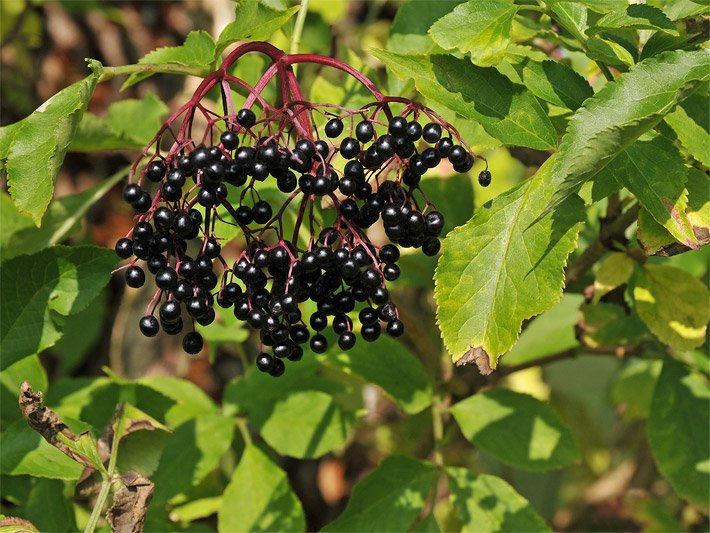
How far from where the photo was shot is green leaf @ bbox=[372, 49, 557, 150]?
1.17 metres

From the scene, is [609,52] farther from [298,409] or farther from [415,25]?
[298,409]

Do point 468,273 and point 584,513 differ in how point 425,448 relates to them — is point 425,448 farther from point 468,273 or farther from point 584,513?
point 584,513

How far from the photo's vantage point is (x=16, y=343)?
4.86ft

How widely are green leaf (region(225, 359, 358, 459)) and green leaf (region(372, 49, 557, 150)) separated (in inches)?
28.6

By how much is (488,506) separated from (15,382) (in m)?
0.92

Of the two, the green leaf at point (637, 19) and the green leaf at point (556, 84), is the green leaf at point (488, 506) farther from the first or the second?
the green leaf at point (637, 19)

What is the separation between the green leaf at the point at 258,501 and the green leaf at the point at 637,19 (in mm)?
1018

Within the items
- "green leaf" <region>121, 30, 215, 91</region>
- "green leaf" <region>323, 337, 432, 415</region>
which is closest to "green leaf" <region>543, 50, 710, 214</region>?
"green leaf" <region>121, 30, 215, 91</region>

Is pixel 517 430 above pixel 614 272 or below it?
below

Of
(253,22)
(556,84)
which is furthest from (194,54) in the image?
(556,84)

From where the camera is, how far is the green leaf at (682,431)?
1.75m

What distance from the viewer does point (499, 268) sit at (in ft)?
3.78

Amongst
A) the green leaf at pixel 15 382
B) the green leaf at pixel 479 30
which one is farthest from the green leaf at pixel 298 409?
the green leaf at pixel 479 30

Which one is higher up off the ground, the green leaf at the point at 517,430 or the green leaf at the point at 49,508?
the green leaf at the point at 49,508
